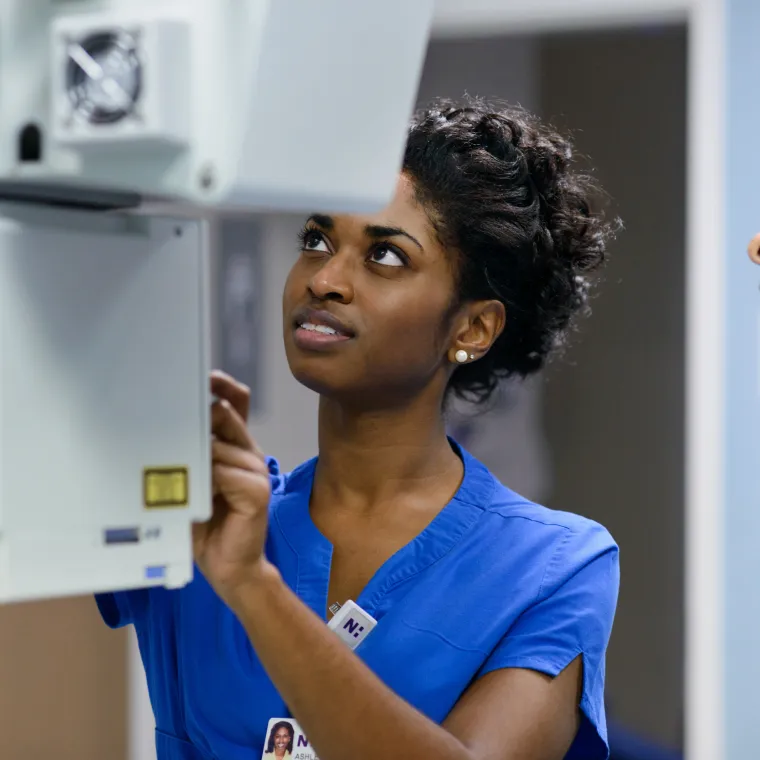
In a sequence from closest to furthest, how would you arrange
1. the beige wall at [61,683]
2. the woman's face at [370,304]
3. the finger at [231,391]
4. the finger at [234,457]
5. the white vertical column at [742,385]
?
the finger at [234,457] → the finger at [231,391] → the woman's face at [370,304] → the white vertical column at [742,385] → the beige wall at [61,683]

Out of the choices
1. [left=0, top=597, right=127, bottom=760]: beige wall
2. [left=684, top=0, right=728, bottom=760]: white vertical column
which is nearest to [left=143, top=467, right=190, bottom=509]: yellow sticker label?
[left=684, top=0, right=728, bottom=760]: white vertical column

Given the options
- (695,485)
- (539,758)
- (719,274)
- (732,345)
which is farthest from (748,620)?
(539,758)

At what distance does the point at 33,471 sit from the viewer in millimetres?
719

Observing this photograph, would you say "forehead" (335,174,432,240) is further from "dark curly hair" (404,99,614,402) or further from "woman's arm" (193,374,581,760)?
"woman's arm" (193,374,581,760)

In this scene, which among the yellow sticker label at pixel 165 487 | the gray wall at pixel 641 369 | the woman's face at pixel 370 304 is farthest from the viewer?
the gray wall at pixel 641 369

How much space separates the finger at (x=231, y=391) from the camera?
100 cm

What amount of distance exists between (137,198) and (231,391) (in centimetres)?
28

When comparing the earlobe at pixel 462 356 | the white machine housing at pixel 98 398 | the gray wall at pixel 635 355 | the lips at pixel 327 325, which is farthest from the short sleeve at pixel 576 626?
the gray wall at pixel 635 355

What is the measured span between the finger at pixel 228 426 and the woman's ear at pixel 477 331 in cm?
41

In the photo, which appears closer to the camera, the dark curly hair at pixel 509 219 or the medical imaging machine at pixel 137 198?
the medical imaging machine at pixel 137 198

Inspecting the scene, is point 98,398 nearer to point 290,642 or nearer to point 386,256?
point 290,642

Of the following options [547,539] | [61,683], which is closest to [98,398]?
[547,539]

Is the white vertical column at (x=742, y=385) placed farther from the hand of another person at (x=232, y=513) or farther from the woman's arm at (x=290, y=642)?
the hand of another person at (x=232, y=513)

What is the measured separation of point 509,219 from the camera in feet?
4.10
